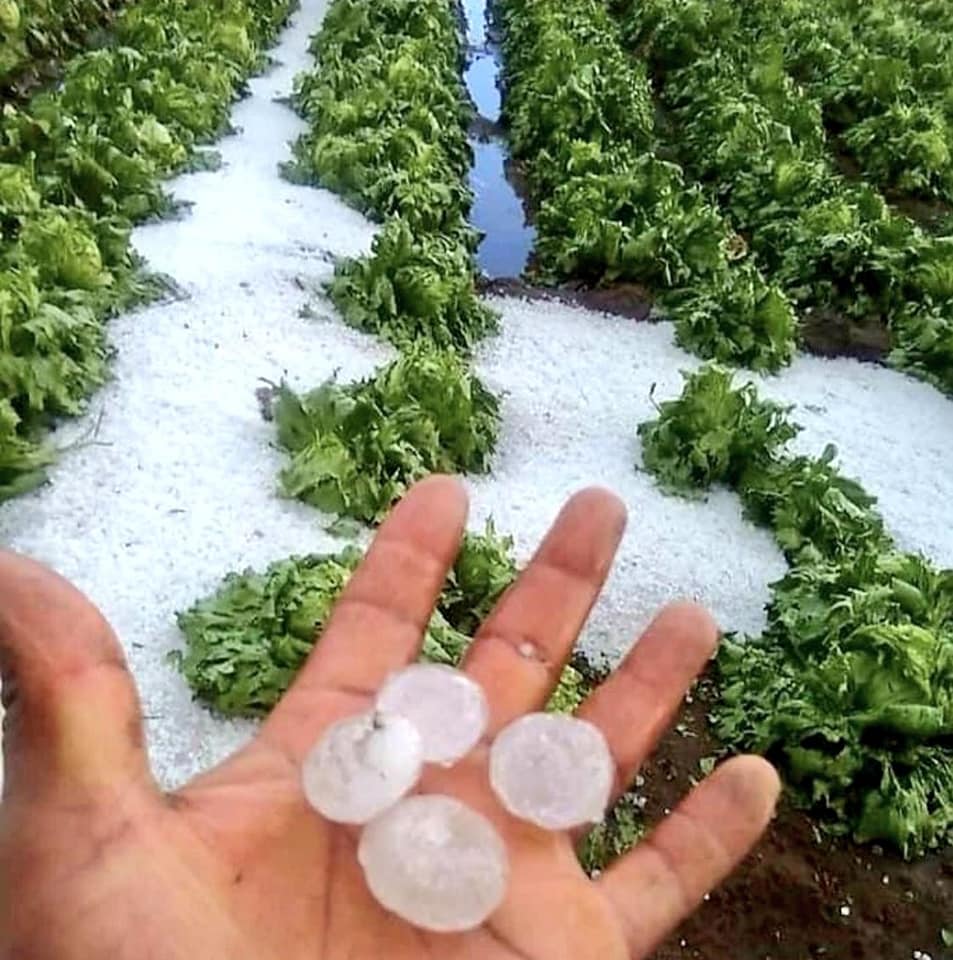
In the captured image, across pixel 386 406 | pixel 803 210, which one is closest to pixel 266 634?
pixel 386 406

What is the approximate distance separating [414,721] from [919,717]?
8.57 feet

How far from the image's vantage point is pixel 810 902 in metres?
4.05

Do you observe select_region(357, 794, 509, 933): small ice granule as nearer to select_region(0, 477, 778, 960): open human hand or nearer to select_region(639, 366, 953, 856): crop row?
select_region(0, 477, 778, 960): open human hand

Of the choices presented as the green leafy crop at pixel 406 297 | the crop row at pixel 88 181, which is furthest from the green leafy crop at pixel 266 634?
the green leafy crop at pixel 406 297

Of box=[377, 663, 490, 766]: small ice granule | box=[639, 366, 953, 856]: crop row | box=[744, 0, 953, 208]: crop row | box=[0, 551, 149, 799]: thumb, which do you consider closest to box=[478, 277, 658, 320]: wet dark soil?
box=[639, 366, 953, 856]: crop row

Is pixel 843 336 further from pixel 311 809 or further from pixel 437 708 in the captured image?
pixel 311 809

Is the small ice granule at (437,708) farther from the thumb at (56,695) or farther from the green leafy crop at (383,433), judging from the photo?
the green leafy crop at (383,433)

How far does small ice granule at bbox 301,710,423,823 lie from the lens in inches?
82.3

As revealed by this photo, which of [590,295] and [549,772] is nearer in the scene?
[549,772]

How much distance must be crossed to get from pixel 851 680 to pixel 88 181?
15.7 ft

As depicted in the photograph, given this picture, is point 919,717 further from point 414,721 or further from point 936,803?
point 414,721

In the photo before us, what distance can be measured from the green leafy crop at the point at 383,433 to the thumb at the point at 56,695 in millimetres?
3074

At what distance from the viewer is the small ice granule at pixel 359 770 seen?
209 cm

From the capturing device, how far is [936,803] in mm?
4359
